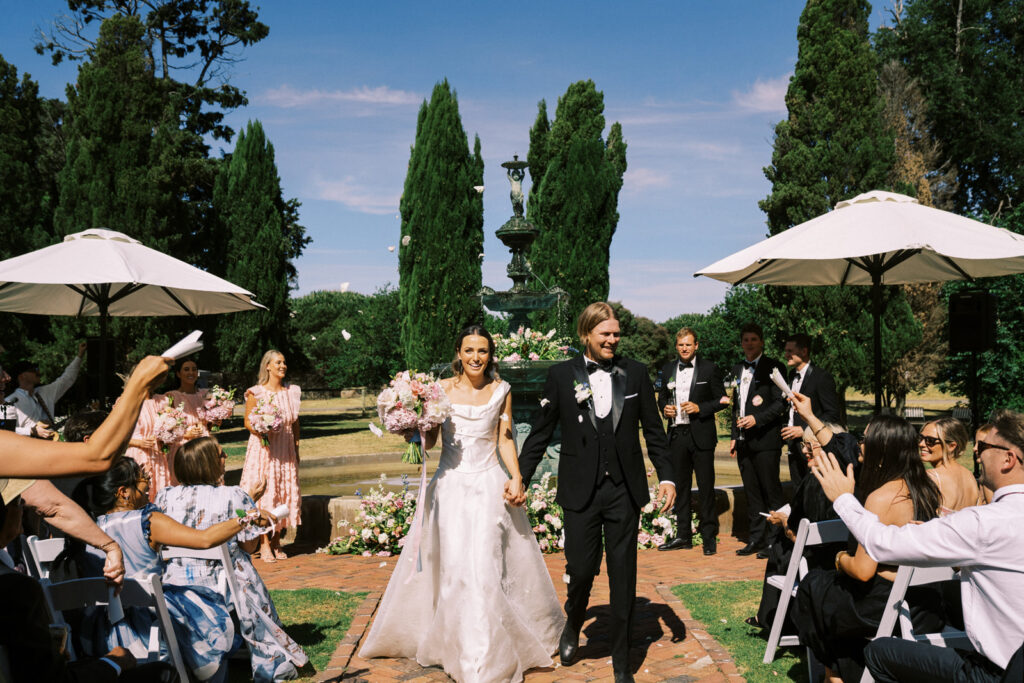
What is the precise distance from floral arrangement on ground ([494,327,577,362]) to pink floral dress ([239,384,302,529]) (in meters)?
3.13

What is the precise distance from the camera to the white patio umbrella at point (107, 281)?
256 inches

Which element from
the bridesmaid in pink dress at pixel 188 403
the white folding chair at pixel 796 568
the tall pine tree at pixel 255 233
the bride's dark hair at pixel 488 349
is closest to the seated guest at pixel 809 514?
the white folding chair at pixel 796 568

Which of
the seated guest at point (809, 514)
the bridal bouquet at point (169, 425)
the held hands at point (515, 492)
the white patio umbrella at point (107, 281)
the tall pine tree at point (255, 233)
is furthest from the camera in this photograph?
the tall pine tree at point (255, 233)

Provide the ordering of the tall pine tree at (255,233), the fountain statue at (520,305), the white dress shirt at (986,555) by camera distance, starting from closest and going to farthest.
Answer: the white dress shirt at (986,555)
the fountain statue at (520,305)
the tall pine tree at (255,233)

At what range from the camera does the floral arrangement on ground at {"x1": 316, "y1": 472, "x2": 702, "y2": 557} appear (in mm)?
8031

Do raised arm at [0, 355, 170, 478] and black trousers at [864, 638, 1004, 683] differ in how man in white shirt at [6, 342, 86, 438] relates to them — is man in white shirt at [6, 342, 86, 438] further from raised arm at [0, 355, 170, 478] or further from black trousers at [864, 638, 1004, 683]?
black trousers at [864, 638, 1004, 683]

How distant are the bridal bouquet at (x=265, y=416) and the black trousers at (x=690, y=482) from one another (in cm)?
385

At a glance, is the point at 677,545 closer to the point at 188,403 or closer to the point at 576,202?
the point at 188,403

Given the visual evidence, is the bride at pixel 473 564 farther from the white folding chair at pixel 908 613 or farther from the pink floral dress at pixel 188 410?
the pink floral dress at pixel 188 410

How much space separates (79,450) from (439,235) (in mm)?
24222

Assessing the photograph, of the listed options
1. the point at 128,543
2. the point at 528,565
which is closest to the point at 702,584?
the point at 528,565

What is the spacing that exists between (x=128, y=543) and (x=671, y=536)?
576 cm

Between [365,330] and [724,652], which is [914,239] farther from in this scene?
[365,330]

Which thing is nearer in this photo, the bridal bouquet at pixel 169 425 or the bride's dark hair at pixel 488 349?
the bride's dark hair at pixel 488 349
